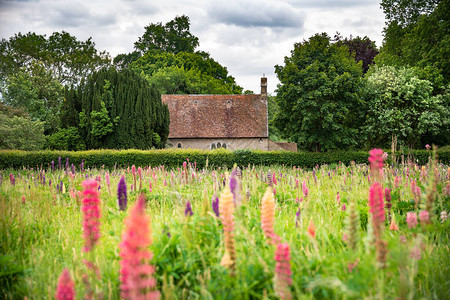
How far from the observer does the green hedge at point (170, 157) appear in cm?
1783

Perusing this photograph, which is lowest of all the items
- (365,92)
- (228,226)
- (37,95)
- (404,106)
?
(228,226)

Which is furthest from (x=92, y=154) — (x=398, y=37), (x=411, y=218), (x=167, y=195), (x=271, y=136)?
(x=271, y=136)

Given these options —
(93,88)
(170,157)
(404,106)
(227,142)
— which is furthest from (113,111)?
(404,106)

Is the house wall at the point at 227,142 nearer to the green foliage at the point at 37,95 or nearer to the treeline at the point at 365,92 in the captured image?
the treeline at the point at 365,92

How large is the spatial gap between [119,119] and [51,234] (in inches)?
803

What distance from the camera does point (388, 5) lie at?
1077 inches

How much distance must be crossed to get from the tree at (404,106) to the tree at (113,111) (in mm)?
16536

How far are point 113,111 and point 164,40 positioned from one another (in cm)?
3198

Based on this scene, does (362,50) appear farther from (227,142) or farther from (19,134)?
(19,134)

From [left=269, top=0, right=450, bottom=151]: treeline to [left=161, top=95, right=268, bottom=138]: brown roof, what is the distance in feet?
30.6

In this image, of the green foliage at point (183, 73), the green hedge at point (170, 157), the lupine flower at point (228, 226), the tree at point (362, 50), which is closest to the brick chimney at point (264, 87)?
the green foliage at point (183, 73)

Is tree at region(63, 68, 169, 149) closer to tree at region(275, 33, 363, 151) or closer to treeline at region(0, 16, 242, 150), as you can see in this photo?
treeline at region(0, 16, 242, 150)

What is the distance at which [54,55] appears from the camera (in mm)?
41531

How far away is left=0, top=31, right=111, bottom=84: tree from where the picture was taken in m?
39.2
